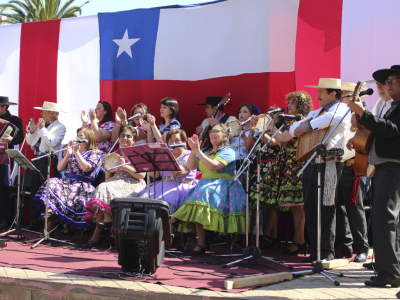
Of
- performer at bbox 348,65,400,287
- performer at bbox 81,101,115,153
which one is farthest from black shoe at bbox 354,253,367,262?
performer at bbox 81,101,115,153

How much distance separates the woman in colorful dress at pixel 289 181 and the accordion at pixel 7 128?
4156 mm

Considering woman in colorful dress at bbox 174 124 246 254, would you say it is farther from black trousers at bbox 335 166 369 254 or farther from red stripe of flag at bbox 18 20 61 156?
red stripe of flag at bbox 18 20 61 156

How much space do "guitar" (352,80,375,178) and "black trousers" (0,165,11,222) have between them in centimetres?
573

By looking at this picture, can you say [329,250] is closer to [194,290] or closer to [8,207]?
[194,290]

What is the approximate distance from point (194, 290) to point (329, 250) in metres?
1.82

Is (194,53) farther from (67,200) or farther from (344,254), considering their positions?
(344,254)

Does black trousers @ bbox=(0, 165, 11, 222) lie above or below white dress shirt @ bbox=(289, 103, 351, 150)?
below

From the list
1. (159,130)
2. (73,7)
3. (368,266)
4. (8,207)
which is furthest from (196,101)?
(73,7)

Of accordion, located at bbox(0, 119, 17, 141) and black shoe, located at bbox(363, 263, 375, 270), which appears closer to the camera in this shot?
black shoe, located at bbox(363, 263, 375, 270)

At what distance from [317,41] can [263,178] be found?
2204mm

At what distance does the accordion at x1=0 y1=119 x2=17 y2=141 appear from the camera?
784cm

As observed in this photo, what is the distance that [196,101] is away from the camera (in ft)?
26.5

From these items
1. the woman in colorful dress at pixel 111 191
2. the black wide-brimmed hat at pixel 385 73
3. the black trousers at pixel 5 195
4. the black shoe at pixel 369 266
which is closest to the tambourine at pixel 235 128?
the woman in colorful dress at pixel 111 191

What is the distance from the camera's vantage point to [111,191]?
6336 millimetres
